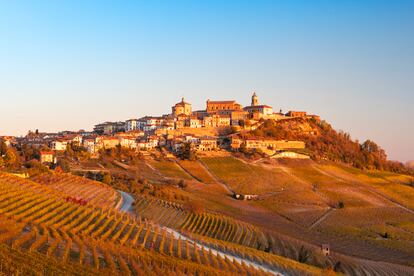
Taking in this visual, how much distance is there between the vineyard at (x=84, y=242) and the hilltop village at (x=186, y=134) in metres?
51.7

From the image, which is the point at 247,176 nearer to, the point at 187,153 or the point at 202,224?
the point at 187,153

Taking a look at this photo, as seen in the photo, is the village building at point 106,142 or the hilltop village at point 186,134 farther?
the hilltop village at point 186,134

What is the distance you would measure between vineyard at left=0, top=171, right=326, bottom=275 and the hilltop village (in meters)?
51.7

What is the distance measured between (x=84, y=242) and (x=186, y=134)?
87.1 m

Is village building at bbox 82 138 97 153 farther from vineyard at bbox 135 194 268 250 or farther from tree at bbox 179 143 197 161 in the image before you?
vineyard at bbox 135 194 268 250

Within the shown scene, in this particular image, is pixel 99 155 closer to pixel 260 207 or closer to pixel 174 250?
pixel 260 207

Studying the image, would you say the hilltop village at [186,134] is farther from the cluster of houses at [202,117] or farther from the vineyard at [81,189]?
the vineyard at [81,189]

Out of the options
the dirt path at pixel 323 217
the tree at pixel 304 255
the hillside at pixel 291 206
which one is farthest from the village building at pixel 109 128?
the tree at pixel 304 255

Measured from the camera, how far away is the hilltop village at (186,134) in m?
97.4

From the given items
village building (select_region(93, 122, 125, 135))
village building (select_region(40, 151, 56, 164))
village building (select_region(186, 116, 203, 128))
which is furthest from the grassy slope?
village building (select_region(93, 122, 125, 135))

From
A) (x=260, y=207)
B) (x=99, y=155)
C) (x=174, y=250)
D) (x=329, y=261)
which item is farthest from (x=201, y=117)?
(x=174, y=250)

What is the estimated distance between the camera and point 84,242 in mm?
21266

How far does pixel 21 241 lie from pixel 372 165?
100838 mm

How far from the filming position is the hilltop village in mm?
97375
